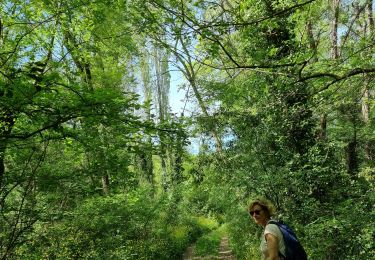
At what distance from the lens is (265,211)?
352cm

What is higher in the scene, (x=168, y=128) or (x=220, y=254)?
(x=168, y=128)

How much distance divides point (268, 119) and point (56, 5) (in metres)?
5.50

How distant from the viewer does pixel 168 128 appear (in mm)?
4676

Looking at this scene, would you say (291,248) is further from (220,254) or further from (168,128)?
(220,254)

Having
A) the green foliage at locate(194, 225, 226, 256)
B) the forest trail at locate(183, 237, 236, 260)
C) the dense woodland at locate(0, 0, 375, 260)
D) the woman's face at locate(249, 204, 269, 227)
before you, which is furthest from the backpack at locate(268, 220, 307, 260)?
the green foliage at locate(194, 225, 226, 256)

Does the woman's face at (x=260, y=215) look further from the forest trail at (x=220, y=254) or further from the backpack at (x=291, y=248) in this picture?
the forest trail at (x=220, y=254)

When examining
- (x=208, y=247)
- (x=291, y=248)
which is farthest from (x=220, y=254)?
(x=291, y=248)

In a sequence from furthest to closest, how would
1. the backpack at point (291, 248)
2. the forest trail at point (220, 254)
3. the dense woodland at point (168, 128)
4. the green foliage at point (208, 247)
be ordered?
the green foliage at point (208, 247) → the forest trail at point (220, 254) → the dense woodland at point (168, 128) → the backpack at point (291, 248)

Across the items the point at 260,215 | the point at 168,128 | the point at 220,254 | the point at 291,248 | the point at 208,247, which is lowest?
the point at 220,254

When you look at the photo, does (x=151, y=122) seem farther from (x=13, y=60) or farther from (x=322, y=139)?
(x=322, y=139)

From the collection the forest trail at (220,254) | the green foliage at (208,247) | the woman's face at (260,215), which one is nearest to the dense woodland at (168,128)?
the green foliage at (208,247)

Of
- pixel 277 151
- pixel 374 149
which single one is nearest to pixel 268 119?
pixel 277 151

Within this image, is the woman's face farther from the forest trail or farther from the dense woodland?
the forest trail

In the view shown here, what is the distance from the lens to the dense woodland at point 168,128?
13.1 feet
